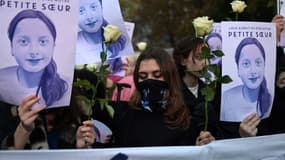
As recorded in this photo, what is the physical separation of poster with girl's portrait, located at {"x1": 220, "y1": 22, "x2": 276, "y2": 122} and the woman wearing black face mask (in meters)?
0.18

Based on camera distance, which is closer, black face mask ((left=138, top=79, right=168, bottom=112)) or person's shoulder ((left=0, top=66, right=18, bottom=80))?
person's shoulder ((left=0, top=66, right=18, bottom=80))

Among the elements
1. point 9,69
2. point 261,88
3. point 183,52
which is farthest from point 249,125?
point 9,69

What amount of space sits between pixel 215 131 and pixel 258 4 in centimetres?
597

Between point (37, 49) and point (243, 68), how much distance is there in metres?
0.93

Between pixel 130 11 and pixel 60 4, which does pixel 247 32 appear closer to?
pixel 60 4

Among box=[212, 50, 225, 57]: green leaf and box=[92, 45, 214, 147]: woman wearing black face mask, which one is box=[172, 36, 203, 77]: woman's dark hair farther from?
Answer: box=[212, 50, 225, 57]: green leaf

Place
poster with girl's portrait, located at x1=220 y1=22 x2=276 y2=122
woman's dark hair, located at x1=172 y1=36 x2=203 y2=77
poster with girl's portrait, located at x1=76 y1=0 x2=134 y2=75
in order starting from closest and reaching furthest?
poster with girl's portrait, located at x1=220 y1=22 x2=276 y2=122 → poster with girl's portrait, located at x1=76 y1=0 x2=134 y2=75 → woman's dark hair, located at x1=172 y1=36 x2=203 y2=77

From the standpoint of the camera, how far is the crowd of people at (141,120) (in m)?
2.44

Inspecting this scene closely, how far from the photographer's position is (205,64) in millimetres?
2686

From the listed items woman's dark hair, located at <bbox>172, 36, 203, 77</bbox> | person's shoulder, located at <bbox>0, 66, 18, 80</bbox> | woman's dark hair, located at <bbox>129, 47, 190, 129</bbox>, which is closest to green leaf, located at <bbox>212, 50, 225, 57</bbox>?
woman's dark hair, located at <bbox>129, 47, 190, 129</bbox>

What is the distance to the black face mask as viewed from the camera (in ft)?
9.29

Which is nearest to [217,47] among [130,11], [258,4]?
[258,4]

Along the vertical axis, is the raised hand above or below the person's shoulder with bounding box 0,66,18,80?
below

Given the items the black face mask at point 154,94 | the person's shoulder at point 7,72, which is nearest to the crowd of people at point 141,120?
the black face mask at point 154,94
